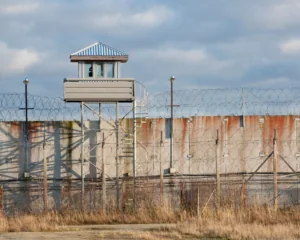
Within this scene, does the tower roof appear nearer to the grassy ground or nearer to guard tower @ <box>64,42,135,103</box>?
guard tower @ <box>64,42,135,103</box>

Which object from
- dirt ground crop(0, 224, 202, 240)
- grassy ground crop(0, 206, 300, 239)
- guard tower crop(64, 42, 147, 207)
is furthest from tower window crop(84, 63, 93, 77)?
dirt ground crop(0, 224, 202, 240)

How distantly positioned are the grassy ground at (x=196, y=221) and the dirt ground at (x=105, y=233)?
53 mm

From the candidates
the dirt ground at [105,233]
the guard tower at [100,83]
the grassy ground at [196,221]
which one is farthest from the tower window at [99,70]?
the dirt ground at [105,233]

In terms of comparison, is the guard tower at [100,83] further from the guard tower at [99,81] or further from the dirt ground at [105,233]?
the dirt ground at [105,233]

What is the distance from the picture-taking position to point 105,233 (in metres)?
19.1

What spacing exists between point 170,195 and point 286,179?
474cm

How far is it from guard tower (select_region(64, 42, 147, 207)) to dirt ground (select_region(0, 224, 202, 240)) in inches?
223

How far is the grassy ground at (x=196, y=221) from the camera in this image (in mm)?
17906

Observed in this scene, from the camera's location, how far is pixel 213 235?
1792cm

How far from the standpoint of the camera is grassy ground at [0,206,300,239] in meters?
17.9

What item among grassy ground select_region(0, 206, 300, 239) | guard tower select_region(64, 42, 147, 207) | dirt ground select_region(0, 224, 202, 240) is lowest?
dirt ground select_region(0, 224, 202, 240)

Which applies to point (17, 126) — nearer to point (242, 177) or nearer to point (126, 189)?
point (126, 189)

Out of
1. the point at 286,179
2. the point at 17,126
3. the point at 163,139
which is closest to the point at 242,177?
the point at 286,179

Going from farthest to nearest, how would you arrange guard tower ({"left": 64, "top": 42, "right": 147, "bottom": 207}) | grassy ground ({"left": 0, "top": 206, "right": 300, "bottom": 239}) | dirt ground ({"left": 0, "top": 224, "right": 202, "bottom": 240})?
1. guard tower ({"left": 64, "top": 42, "right": 147, "bottom": 207})
2. dirt ground ({"left": 0, "top": 224, "right": 202, "bottom": 240})
3. grassy ground ({"left": 0, "top": 206, "right": 300, "bottom": 239})
